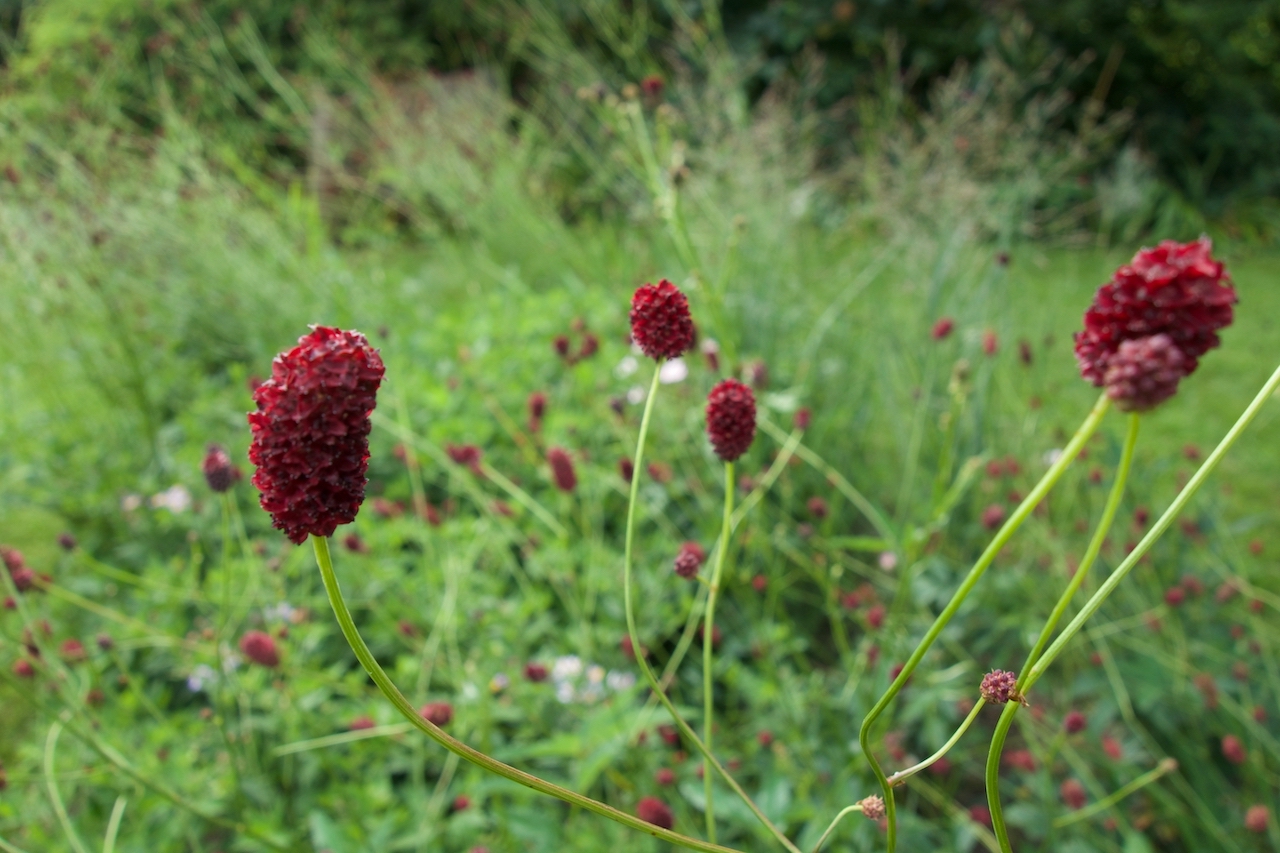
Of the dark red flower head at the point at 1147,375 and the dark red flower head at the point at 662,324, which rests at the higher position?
the dark red flower head at the point at 1147,375

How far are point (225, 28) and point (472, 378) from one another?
21.1 feet

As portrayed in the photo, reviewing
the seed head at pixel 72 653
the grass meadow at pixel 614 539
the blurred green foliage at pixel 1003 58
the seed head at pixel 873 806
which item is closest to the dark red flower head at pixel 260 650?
the grass meadow at pixel 614 539

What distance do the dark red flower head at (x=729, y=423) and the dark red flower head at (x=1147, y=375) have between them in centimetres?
45

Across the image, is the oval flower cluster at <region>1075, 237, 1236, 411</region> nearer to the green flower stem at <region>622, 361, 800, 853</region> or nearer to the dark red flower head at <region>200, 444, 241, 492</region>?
the green flower stem at <region>622, 361, 800, 853</region>

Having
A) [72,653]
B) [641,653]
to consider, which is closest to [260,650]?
[72,653]

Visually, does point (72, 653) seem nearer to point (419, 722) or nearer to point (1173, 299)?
point (419, 722)

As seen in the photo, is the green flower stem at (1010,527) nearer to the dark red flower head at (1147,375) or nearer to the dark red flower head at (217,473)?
the dark red flower head at (1147,375)

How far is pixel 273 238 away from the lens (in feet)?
13.5

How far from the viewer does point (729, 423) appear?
96 centimetres

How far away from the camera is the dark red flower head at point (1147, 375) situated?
1.75ft

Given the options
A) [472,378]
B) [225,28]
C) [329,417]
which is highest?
[225,28]

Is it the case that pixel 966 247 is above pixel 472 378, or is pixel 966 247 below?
above

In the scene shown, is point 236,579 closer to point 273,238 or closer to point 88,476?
point 88,476

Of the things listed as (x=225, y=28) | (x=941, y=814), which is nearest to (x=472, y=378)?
(x=941, y=814)
